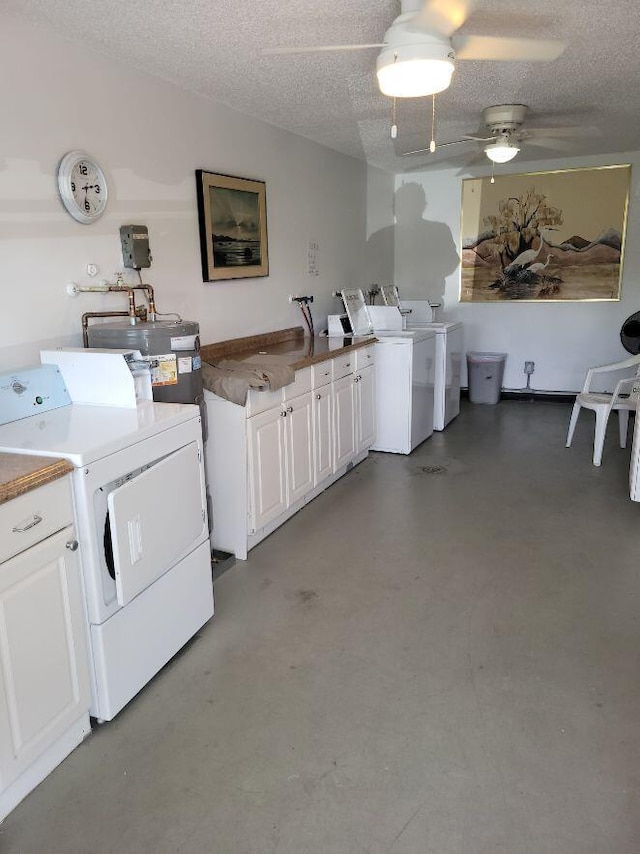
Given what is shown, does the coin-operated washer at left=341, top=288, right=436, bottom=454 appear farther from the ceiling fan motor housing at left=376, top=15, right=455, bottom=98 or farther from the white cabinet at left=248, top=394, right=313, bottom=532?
the ceiling fan motor housing at left=376, top=15, right=455, bottom=98

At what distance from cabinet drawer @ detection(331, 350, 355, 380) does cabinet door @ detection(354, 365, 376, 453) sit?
0.42 ft

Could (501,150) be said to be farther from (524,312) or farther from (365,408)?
(524,312)

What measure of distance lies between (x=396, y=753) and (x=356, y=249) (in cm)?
486

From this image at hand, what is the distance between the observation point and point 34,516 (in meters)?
1.69

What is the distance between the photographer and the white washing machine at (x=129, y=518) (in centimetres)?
190

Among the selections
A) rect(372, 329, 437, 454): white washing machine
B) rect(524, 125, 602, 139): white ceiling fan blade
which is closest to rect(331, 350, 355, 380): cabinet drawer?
rect(372, 329, 437, 454): white washing machine

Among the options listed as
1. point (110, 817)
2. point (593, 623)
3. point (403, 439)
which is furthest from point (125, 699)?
point (403, 439)

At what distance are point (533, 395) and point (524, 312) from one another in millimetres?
891

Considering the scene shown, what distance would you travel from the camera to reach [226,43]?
2729mm

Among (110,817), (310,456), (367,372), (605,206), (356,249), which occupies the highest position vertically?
(605,206)

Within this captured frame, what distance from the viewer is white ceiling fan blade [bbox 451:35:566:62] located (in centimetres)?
275

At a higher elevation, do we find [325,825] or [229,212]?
[229,212]

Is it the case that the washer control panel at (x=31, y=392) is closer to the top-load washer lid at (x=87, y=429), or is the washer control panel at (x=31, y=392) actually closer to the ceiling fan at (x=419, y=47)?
the top-load washer lid at (x=87, y=429)

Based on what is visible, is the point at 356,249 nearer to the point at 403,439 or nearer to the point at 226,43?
the point at 403,439
